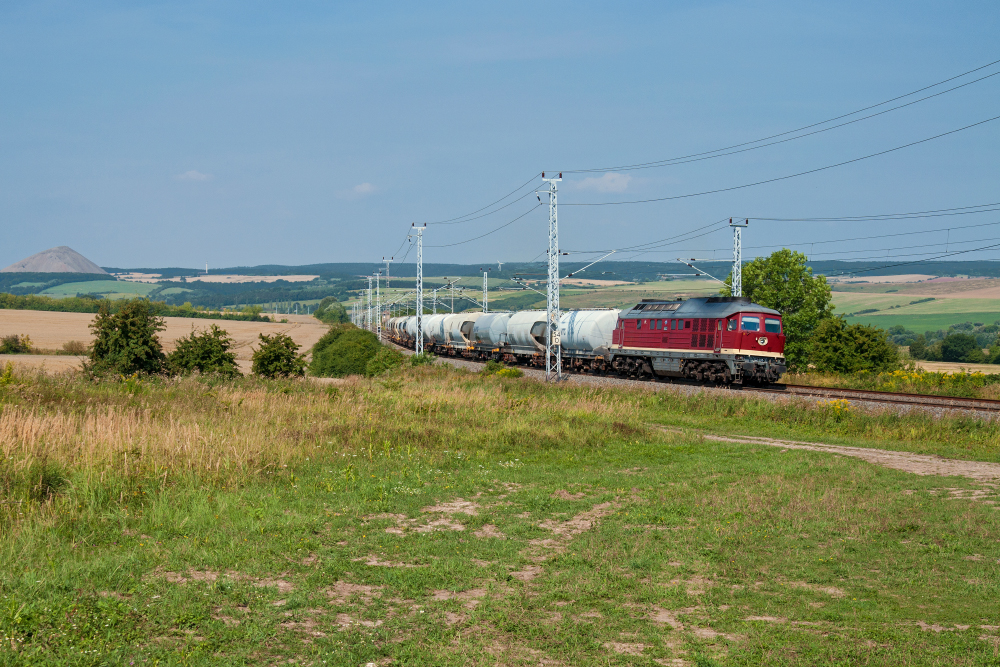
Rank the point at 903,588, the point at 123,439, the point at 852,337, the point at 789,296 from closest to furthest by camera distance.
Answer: the point at 903,588 < the point at 123,439 < the point at 852,337 < the point at 789,296

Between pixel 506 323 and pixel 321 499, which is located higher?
pixel 506 323

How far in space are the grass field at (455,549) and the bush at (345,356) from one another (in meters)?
42.1

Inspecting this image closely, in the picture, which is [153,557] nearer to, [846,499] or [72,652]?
[72,652]

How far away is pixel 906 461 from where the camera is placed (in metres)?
19.7

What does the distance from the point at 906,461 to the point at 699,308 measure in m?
23.2

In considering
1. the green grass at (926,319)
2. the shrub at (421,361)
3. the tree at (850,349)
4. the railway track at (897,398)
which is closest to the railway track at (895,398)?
the railway track at (897,398)

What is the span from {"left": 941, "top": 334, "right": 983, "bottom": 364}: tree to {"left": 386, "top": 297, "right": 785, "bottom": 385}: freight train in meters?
55.2

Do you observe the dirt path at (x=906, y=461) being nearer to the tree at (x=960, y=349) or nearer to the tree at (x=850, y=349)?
the tree at (x=850, y=349)

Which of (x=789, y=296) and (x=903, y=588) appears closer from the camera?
(x=903, y=588)

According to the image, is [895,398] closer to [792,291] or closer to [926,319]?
[792,291]

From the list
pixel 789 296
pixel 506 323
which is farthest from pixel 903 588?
pixel 789 296

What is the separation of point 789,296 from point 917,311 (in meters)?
131

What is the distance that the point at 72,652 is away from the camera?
685 cm

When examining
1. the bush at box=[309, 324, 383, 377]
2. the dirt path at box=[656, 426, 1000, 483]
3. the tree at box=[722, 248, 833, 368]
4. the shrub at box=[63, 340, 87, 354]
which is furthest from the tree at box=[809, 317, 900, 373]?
the shrub at box=[63, 340, 87, 354]
